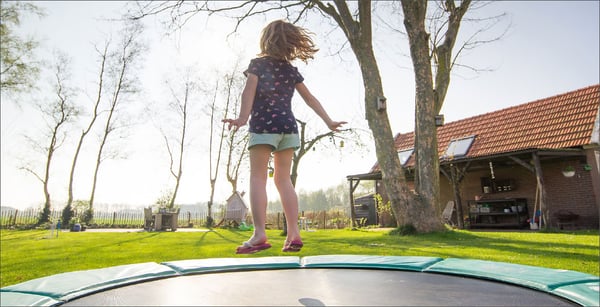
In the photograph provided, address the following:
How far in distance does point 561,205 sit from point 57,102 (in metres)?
16.7

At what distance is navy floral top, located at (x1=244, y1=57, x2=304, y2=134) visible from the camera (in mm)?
1369

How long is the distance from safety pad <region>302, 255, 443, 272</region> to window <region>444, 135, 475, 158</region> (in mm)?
8176

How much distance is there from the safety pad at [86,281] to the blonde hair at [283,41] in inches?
51.7

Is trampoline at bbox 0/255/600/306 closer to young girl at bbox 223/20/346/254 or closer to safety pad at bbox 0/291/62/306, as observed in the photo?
safety pad at bbox 0/291/62/306

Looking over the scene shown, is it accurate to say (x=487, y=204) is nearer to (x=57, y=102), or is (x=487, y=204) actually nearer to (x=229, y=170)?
(x=229, y=170)

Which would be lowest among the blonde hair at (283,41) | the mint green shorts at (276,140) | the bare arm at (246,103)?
the mint green shorts at (276,140)

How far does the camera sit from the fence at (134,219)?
13.6 meters

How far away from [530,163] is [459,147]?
1.94 m

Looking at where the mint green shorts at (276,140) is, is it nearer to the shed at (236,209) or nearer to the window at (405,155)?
the window at (405,155)

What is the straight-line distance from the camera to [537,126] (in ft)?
29.4

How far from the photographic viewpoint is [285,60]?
1.50 metres

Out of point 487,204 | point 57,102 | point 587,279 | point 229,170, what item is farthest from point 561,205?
point 57,102

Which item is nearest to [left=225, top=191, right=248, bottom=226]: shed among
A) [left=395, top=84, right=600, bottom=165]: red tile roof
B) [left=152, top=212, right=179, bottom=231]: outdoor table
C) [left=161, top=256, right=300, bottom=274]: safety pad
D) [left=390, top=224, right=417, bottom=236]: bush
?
[left=152, top=212, right=179, bottom=231]: outdoor table

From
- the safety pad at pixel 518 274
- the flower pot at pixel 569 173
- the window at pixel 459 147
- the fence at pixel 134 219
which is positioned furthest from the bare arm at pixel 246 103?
the fence at pixel 134 219
